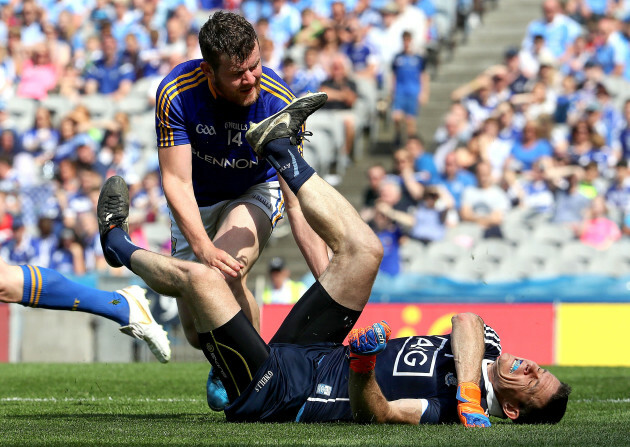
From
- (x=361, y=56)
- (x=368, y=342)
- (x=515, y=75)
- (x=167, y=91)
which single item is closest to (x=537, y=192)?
(x=515, y=75)

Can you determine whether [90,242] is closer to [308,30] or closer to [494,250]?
[308,30]

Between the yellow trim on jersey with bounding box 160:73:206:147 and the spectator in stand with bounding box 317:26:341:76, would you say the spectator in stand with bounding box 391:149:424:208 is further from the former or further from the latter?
the yellow trim on jersey with bounding box 160:73:206:147

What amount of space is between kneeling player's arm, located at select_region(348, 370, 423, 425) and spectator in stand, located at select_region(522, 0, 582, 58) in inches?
468

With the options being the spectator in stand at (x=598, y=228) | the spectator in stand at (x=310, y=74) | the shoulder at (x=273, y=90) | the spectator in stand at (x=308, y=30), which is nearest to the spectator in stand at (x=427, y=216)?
the spectator in stand at (x=598, y=228)

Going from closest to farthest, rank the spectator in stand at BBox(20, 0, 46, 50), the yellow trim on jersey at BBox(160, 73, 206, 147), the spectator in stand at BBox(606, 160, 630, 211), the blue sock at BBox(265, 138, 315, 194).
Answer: the blue sock at BBox(265, 138, 315, 194) → the yellow trim on jersey at BBox(160, 73, 206, 147) → the spectator in stand at BBox(606, 160, 630, 211) → the spectator in stand at BBox(20, 0, 46, 50)

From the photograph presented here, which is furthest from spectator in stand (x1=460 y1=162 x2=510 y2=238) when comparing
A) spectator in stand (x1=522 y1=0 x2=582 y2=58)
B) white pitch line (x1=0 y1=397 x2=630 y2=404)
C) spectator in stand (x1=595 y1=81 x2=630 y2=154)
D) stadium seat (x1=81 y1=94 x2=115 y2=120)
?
stadium seat (x1=81 y1=94 x2=115 y2=120)

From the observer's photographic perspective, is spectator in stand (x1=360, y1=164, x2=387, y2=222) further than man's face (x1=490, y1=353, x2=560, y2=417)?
Yes

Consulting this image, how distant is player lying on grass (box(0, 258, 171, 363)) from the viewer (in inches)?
258

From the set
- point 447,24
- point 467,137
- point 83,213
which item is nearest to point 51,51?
point 83,213

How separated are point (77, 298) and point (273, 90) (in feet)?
6.14

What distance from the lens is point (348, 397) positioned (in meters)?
5.98

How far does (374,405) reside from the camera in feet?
18.8

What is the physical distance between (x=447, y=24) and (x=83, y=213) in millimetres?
7532

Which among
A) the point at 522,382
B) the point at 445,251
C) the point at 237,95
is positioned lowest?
the point at 445,251
